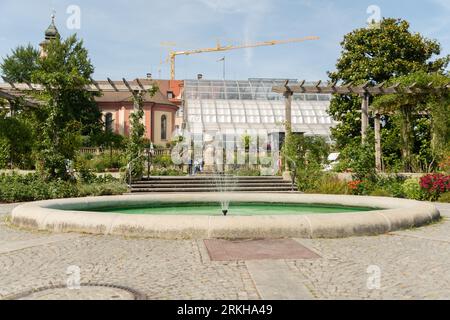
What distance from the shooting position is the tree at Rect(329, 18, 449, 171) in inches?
985

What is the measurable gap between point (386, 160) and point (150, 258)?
1824cm

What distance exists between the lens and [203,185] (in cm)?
1786

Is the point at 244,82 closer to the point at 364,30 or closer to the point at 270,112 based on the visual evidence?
the point at 270,112

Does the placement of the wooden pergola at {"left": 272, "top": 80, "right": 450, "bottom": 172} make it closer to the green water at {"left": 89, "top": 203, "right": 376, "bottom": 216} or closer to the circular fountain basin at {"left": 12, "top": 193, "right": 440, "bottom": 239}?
the green water at {"left": 89, "top": 203, "right": 376, "bottom": 216}

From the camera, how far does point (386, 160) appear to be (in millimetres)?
21016

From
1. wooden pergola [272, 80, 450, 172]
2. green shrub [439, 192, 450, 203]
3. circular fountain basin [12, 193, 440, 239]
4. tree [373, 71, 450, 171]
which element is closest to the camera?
circular fountain basin [12, 193, 440, 239]

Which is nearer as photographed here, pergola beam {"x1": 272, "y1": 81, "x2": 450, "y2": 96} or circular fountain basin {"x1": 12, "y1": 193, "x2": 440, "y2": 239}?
circular fountain basin {"x1": 12, "y1": 193, "x2": 440, "y2": 239}

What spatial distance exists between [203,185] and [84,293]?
1419cm

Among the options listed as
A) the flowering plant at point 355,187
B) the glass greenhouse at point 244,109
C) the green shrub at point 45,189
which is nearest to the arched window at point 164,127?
the glass greenhouse at point 244,109

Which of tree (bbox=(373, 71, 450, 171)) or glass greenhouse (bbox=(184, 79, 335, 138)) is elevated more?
glass greenhouse (bbox=(184, 79, 335, 138))

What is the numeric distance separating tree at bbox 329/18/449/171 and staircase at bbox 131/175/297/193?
27.0 feet

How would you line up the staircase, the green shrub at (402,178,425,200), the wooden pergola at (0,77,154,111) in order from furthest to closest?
the wooden pergola at (0,77,154,111) < the staircase < the green shrub at (402,178,425,200)

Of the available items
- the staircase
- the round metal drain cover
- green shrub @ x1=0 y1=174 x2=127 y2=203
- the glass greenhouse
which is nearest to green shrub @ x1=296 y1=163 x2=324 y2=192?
the staircase

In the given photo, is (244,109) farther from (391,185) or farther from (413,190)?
(413,190)
